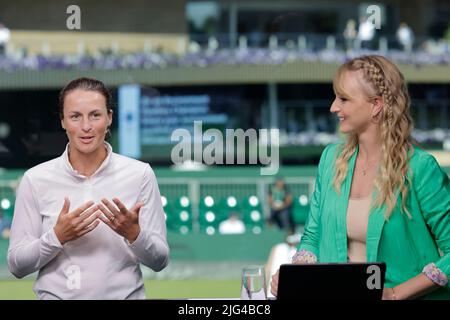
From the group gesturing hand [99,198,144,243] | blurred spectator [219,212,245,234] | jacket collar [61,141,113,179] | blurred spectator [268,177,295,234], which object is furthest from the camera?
blurred spectator [219,212,245,234]

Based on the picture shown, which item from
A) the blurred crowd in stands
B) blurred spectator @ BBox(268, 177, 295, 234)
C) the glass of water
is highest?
the blurred crowd in stands

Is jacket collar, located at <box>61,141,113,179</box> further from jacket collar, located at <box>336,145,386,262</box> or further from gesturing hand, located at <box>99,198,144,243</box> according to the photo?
jacket collar, located at <box>336,145,386,262</box>

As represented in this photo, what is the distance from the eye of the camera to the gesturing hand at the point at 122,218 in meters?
2.45

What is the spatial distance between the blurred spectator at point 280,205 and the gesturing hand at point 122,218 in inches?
204

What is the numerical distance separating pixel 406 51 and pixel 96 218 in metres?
5.37

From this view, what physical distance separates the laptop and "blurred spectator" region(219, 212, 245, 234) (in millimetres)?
6362

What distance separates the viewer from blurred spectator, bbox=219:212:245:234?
28.5ft

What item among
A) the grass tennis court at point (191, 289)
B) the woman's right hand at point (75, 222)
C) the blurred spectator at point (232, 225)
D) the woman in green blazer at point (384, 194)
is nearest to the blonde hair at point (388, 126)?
the woman in green blazer at point (384, 194)

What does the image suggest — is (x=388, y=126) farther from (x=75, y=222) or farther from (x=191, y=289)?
(x=191, y=289)

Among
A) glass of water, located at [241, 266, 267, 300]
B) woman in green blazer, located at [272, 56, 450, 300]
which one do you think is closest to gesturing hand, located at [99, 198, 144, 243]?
glass of water, located at [241, 266, 267, 300]

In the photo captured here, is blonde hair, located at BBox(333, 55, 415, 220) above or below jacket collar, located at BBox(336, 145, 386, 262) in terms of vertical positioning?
above

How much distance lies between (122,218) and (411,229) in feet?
2.45

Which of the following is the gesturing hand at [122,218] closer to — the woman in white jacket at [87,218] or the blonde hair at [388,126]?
the woman in white jacket at [87,218]

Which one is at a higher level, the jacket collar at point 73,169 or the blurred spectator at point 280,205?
the jacket collar at point 73,169
